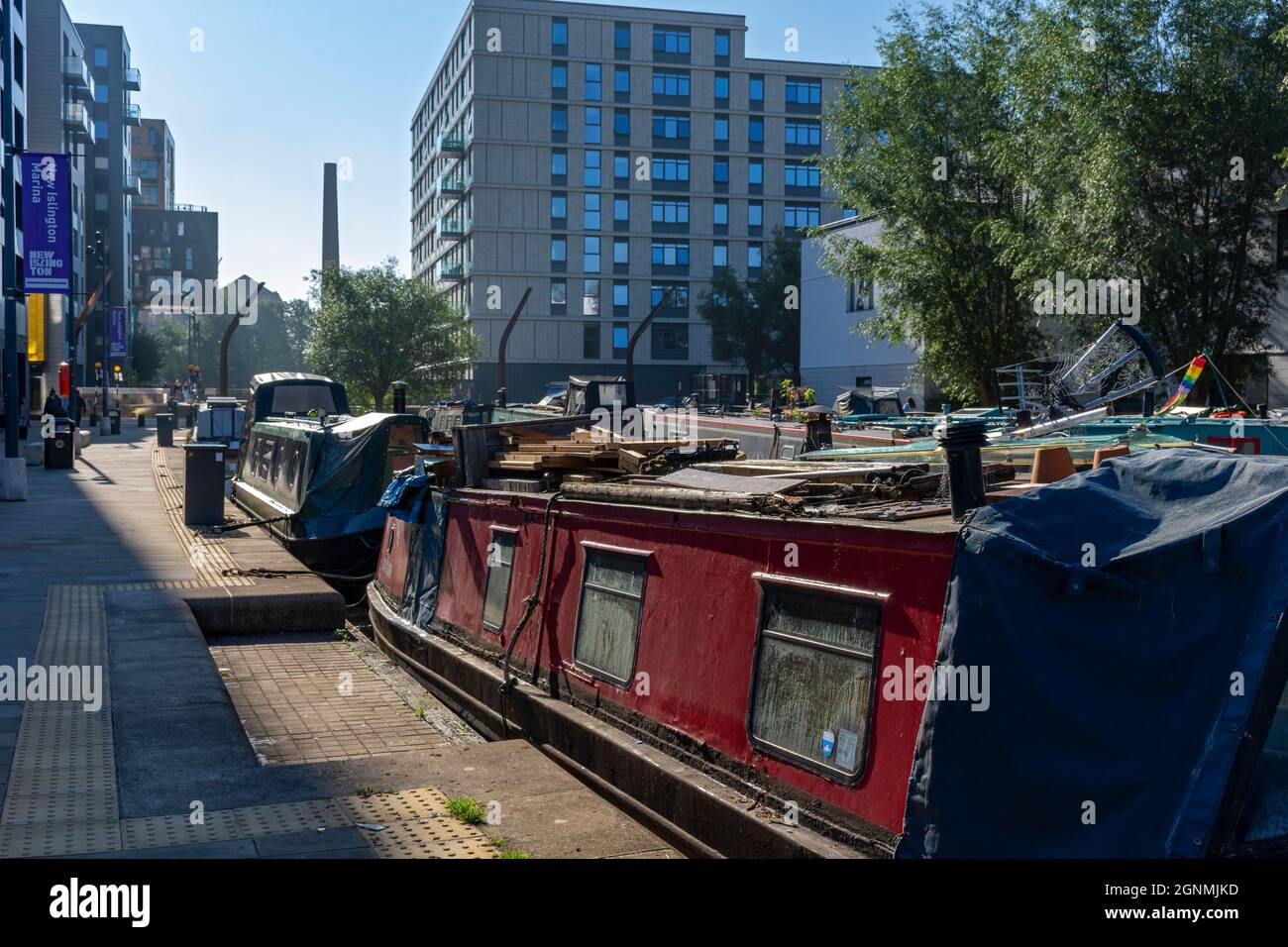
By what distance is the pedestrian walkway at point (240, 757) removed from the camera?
207 inches

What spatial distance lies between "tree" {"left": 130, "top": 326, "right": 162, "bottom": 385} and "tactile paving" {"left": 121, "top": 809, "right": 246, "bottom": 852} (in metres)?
92.6

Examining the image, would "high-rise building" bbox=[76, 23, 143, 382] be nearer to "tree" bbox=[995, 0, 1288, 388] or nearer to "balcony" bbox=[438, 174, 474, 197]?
"balcony" bbox=[438, 174, 474, 197]

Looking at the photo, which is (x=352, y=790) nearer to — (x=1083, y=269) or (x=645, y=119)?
(x=1083, y=269)

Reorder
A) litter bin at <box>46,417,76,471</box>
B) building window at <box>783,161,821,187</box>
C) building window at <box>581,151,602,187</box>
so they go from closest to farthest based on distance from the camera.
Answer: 1. litter bin at <box>46,417,76,471</box>
2. building window at <box>581,151,602,187</box>
3. building window at <box>783,161,821,187</box>

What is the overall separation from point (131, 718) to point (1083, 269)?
22562 mm

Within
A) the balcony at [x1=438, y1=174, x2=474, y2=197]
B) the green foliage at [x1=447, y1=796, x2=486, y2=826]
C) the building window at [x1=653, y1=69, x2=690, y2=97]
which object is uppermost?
Result: the building window at [x1=653, y1=69, x2=690, y2=97]

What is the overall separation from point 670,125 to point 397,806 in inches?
2701

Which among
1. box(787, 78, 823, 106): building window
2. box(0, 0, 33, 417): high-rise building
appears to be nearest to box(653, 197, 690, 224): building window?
box(787, 78, 823, 106): building window

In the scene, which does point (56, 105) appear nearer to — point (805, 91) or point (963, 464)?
point (805, 91)

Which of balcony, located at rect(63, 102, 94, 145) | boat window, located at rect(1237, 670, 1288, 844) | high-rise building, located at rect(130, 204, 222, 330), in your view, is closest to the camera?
boat window, located at rect(1237, 670, 1288, 844)

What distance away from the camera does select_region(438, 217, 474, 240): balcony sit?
71.2 meters

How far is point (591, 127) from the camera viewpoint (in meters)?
70.1
